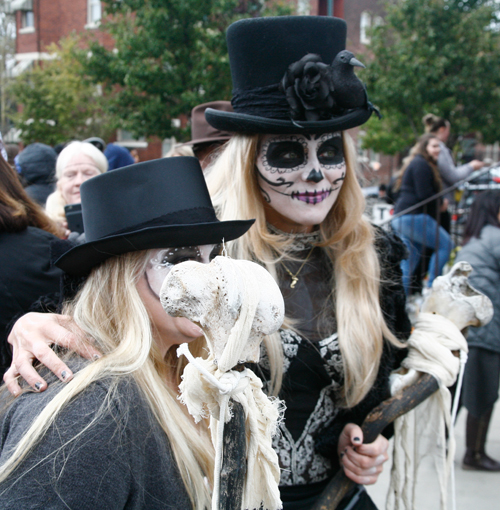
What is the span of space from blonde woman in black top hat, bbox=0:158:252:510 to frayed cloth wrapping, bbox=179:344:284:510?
28cm

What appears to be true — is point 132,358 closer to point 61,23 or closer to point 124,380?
point 124,380

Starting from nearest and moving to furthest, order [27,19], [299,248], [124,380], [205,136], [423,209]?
[124,380]
[299,248]
[205,136]
[423,209]
[27,19]

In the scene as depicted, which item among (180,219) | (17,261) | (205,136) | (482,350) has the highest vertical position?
(205,136)

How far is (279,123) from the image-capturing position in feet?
5.74

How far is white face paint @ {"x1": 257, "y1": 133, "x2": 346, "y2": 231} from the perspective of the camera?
182 centimetres

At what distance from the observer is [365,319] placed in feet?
6.00

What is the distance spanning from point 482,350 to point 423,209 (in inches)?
93.8

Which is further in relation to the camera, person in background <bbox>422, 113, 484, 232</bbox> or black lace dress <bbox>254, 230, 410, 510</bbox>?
person in background <bbox>422, 113, 484, 232</bbox>

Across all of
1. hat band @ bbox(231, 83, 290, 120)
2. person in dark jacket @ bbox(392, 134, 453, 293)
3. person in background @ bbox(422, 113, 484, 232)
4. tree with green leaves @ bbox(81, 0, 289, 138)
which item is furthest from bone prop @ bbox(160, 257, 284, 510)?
tree with green leaves @ bbox(81, 0, 289, 138)

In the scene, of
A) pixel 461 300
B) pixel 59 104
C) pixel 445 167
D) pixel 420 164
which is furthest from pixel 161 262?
pixel 59 104

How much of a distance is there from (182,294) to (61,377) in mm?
489

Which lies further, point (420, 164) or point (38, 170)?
point (420, 164)

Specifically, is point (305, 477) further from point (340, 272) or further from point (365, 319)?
point (340, 272)

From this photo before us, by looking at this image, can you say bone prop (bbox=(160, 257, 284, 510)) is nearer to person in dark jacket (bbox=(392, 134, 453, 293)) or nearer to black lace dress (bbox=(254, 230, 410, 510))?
black lace dress (bbox=(254, 230, 410, 510))
